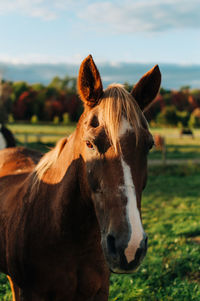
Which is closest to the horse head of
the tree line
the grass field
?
the grass field

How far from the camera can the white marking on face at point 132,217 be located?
4.98ft

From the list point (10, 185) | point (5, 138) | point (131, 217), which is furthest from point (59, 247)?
point (5, 138)

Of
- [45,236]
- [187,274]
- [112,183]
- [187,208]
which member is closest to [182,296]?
[187,274]

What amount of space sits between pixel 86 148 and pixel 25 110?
119 feet

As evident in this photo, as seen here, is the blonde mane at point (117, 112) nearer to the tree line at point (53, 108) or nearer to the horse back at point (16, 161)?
the horse back at point (16, 161)

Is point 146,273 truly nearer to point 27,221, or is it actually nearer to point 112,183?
point 27,221

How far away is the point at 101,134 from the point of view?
5.72 feet

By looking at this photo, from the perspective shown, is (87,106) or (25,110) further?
(25,110)

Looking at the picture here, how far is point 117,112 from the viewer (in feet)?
5.84

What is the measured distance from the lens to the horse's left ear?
6.70ft

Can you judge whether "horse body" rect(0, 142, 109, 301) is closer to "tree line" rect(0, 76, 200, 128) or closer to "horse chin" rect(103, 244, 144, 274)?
"horse chin" rect(103, 244, 144, 274)

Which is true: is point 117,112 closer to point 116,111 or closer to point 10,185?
point 116,111

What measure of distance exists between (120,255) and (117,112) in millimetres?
812

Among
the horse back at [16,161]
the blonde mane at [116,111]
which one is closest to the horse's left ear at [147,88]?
the blonde mane at [116,111]
